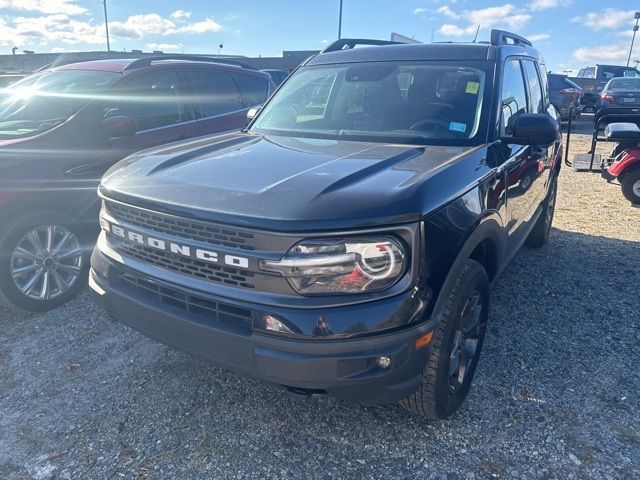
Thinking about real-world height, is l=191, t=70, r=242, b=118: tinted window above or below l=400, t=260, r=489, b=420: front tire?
above

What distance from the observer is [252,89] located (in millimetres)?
5891

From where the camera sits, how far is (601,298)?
4227 millimetres

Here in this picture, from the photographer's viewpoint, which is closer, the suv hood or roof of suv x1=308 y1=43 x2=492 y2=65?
the suv hood

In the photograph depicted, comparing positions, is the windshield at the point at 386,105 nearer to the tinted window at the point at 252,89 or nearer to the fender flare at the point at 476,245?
the fender flare at the point at 476,245

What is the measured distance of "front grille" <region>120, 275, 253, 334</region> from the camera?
84.2 inches

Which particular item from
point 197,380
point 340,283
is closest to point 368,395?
point 340,283

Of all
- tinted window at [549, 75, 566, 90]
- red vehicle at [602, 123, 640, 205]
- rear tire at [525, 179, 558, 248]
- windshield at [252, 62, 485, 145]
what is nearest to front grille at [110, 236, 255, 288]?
windshield at [252, 62, 485, 145]

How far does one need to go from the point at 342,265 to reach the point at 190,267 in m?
0.73

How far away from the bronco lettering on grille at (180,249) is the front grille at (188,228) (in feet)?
0.14

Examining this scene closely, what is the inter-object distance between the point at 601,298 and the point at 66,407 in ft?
13.4

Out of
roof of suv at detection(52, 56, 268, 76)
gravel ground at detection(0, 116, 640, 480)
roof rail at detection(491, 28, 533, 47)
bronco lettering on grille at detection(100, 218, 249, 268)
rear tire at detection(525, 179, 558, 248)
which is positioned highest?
roof rail at detection(491, 28, 533, 47)

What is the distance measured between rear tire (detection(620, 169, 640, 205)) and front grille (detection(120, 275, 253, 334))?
7.03m

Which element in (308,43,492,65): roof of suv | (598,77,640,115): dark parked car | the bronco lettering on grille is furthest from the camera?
(598,77,640,115): dark parked car

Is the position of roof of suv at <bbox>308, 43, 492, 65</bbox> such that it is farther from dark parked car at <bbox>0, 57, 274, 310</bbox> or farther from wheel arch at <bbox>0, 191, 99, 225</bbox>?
wheel arch at <bbox>0, 191, 99, 225</bbox>
